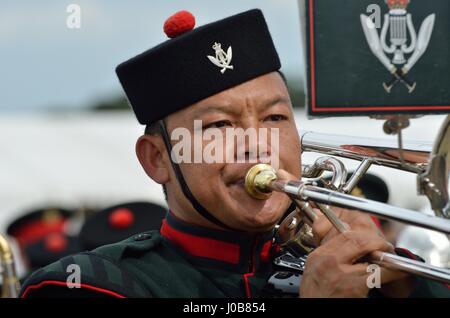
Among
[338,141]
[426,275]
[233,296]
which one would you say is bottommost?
[233,296]

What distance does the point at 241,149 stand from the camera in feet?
9.63

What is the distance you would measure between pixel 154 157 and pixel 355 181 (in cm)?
71

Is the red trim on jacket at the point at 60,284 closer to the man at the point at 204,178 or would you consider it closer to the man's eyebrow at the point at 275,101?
the man at the point at 204,178

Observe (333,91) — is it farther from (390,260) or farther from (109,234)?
(109,234)

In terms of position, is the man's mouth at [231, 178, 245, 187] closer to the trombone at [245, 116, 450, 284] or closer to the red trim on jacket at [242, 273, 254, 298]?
the trombone at [245, 116, 450, 284]

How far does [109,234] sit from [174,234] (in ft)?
9.94

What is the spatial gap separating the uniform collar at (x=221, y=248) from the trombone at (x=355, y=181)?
0.11 metres

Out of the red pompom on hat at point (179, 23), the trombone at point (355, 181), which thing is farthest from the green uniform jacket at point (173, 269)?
the red pompom on hat at point (179, 23)

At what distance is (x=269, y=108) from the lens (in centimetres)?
304

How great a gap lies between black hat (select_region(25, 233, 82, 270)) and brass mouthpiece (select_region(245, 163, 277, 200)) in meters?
5.45

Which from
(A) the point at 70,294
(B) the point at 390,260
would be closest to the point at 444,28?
(B) the point at 390,260

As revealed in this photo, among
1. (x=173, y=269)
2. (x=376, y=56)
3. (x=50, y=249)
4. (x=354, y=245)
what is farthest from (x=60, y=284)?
(x=50, y=249)

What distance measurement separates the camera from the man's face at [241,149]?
117 inches

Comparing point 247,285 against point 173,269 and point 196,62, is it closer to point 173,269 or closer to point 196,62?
point 173,269
